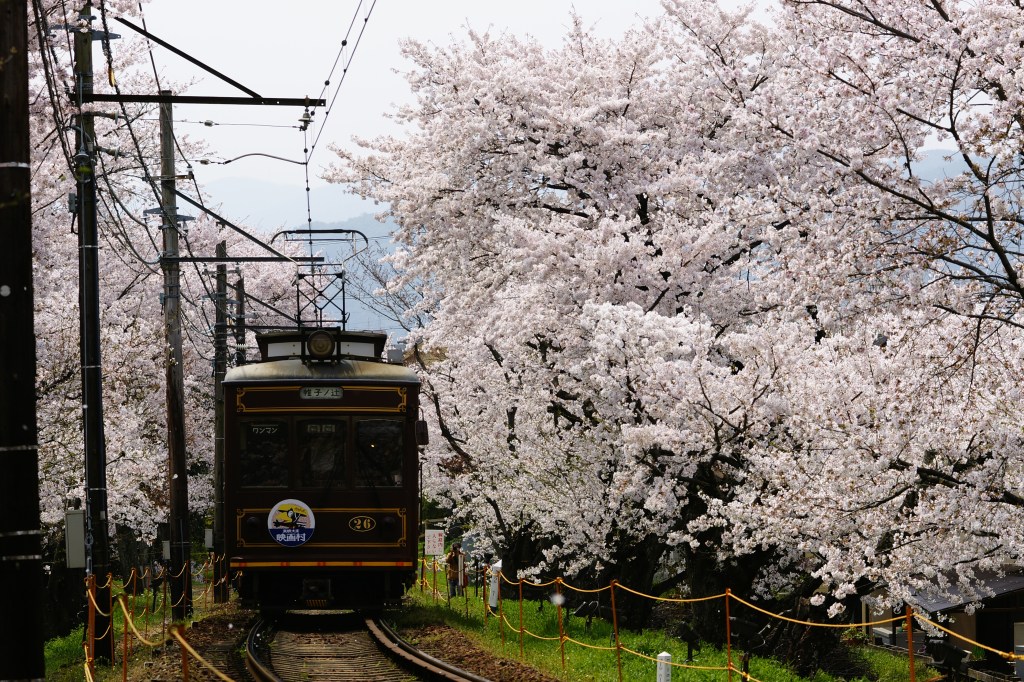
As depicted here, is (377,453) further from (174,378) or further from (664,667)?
(174,378)

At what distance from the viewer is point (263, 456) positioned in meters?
14.8

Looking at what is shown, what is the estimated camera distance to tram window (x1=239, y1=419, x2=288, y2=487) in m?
14.8

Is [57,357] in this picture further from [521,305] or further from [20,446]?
[20,446]

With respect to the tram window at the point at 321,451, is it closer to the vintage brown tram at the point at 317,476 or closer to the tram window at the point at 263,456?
the vintage brown tram at the point at 317,476

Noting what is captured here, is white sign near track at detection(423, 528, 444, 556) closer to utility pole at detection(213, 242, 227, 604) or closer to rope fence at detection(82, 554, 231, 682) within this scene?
rope fence at detection(82, 554, 231, 682)

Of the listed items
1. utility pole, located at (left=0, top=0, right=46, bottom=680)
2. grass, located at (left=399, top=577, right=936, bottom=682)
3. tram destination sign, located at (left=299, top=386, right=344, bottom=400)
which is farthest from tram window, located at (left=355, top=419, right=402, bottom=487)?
utility pole, located at (left=0, top=0, right=46, bottom=680)

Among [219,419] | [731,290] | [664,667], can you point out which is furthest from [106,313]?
[664,667]

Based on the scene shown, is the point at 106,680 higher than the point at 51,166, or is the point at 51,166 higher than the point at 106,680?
the point at 51,166

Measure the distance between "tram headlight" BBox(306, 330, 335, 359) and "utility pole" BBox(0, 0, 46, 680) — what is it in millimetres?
8860

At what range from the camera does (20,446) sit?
645 centimetres

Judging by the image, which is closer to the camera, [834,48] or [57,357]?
[834,48]

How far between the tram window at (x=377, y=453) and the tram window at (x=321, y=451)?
0.70 ft

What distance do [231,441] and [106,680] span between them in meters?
3.43

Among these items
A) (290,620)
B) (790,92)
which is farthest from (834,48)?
(290,620)
